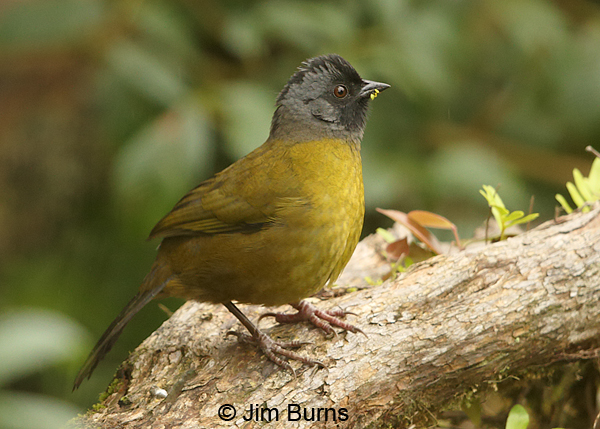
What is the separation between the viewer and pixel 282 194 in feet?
9.83

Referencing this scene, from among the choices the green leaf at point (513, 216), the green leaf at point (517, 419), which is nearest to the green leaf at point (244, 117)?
the green leaf at point (513, 216)

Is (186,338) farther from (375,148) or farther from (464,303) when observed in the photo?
(375,148)

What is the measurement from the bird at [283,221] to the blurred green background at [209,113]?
3.66ft

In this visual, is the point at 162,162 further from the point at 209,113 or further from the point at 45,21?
the point at 45,21

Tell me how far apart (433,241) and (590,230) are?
2.75 ft

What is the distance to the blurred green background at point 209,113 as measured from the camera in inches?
181

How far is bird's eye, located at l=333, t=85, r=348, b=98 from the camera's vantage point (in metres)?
3.27

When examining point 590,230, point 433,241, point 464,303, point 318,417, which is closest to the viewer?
point 318,417

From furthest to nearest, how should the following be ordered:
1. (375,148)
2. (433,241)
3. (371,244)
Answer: (375,148) < (371,244) < (433,241)

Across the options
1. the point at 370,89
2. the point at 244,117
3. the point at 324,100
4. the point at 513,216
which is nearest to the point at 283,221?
the point at 324,100

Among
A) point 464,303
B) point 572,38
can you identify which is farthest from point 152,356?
point 572,38

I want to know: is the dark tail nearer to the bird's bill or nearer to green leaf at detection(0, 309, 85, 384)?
green leaf at detection(0, 309, 85, 384)

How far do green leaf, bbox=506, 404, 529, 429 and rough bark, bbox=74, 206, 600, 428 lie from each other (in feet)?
0.56

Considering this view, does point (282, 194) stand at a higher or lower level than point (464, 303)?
higher
